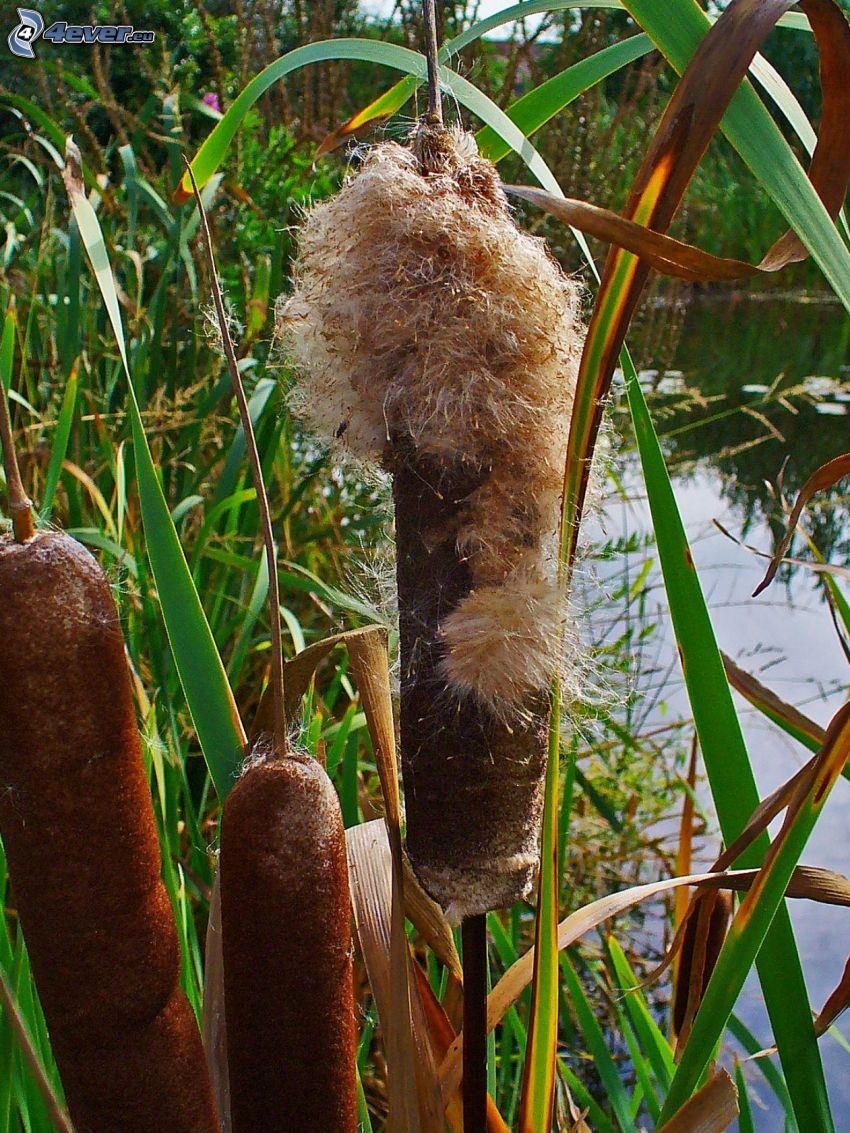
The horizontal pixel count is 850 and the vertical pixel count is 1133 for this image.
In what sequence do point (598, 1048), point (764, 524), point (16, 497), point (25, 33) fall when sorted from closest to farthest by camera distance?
1. point (16, 497)
2. point (598, 1048)
3. point (25, 33)
4. point (764, 524)

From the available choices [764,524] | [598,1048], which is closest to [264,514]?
[598,1048]

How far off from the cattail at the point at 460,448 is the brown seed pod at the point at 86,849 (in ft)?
0.46

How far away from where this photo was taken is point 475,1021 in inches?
21.4

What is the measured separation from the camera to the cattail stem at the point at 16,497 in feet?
1.13

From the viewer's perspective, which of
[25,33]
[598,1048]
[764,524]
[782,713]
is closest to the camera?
[782,713]

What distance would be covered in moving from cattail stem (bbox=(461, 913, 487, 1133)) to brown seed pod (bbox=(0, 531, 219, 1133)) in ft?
0.53

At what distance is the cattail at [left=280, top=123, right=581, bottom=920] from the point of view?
1.47ft

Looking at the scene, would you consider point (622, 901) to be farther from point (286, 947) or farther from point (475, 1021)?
point (286, 947)

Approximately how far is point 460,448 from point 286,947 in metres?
0.22

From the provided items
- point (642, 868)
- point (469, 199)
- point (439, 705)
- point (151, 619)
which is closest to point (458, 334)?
point (469, 199)

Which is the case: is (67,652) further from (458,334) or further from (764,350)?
(764,350)

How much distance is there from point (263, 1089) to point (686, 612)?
0.29 meters

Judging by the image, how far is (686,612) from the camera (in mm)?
510

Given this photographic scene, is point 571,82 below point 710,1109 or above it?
above
